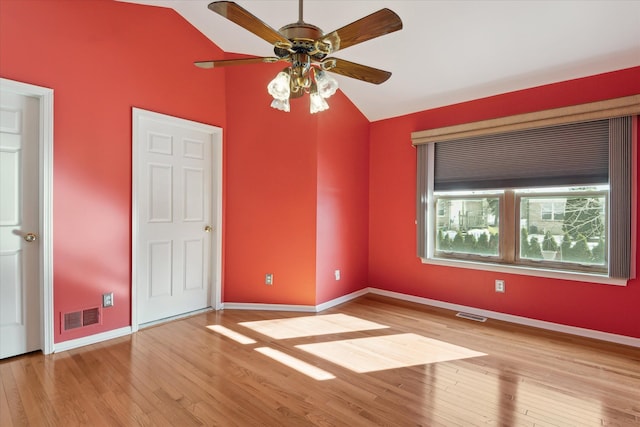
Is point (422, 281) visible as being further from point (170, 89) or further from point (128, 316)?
point (170, 89)

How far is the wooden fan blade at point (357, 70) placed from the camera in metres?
1.74

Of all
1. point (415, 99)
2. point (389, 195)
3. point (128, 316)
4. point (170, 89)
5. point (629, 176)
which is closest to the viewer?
point (629, 176)

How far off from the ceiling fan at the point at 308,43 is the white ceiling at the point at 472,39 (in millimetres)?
1303

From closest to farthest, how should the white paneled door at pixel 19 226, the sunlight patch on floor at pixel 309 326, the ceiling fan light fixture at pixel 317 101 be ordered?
the ceiling fan light fixture at pixel 317 101 → the white paneled door at pixel 19 226 → the sunlight patch on floor at pixel 309 326

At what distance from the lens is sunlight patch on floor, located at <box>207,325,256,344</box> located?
9.31 ft

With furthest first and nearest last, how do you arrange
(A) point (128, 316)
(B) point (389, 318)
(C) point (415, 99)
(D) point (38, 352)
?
(C) point (415, 99) → (B) point (389, 318) → (A) point (128, 316) → (D) point (38, 352)

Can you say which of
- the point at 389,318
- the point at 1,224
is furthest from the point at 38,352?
the point at 389,318

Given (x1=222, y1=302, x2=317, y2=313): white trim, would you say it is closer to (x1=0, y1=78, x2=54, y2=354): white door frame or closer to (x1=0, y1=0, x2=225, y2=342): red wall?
(x1=0, y1=0, x2=225, y2=342): red wall

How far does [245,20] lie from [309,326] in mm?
2671

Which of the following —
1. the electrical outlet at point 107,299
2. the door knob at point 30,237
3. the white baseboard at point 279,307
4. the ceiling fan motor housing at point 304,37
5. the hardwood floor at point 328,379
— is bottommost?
the hardwood floor at point 328,379

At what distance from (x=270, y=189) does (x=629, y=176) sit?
10.9 feet

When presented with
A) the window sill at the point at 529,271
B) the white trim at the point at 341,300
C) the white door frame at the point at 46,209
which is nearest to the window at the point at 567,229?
the window sill at the point at 529,271

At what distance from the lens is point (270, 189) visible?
3699mm

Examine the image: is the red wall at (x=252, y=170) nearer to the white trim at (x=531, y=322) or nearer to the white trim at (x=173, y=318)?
the white trim at (x=531, y=322)
